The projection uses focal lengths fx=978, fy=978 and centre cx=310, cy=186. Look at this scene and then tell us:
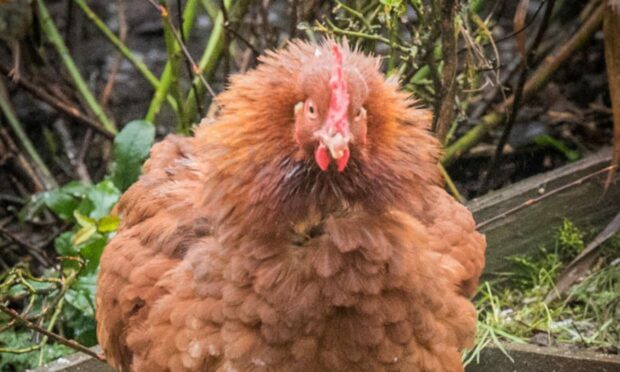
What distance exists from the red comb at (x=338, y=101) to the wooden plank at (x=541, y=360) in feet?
3.56

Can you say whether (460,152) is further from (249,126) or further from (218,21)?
(249,126)

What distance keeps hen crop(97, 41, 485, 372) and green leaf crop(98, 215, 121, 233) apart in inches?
42.6

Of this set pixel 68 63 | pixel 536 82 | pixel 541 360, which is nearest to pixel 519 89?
pixel 536 82

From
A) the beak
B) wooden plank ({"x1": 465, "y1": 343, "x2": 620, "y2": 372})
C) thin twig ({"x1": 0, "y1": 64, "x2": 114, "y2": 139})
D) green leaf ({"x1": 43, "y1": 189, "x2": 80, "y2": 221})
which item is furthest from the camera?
thin twig ({"x1": 0, "y1": 64, "x2": 114, "y2": 139})

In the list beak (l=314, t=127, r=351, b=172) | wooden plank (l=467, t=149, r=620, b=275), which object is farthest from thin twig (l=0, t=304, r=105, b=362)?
wooden plank (l=467, t=149, r=620, b=275)

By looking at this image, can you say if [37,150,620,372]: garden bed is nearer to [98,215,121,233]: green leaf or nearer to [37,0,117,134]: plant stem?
[98,215,121,233]: green leaf

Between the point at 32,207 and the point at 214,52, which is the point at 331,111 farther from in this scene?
the point at 32,207

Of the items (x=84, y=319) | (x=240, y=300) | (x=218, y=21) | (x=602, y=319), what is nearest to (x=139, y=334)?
(x=240, y=300)

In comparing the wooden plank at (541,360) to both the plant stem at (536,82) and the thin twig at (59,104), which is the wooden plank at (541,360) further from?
the thin twig at (59,104)

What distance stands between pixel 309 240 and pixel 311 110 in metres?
0.30

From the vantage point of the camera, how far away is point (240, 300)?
2006 millimetres

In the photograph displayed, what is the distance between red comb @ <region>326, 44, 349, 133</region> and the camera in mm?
1782

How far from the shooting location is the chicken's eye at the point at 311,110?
1825mm

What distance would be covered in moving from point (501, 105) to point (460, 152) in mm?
318
